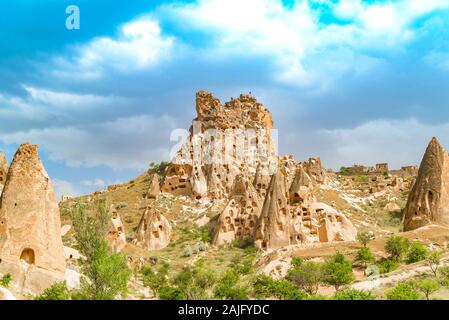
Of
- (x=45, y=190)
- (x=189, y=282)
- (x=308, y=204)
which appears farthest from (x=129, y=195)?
(x=45, y=190)

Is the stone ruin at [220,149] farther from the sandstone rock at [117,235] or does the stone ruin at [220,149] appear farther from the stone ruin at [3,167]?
the stone ruin at [3,167]

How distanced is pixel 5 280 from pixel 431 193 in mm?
32156

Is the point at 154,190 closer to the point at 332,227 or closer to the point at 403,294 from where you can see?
the point at 332,227

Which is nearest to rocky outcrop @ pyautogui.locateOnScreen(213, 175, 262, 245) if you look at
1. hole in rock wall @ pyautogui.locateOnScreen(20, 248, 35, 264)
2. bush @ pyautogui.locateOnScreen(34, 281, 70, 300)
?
hole in rock wall @ pyautogui.locateOnScreen(20, 248, 35, 264)

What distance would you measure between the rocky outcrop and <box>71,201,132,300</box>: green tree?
22.2m

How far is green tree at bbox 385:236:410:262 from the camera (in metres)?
37.7

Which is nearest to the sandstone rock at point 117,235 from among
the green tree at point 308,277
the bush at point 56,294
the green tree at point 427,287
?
the green tree at point 308,277

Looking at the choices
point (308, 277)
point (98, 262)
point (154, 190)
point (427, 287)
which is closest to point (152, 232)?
point (154, 190)

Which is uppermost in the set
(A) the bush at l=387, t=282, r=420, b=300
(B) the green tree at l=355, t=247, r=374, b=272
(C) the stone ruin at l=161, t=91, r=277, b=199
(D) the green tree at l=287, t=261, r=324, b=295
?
(C) the stone ruin at l=161, t=91, r=277, b=199

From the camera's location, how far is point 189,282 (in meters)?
34.5

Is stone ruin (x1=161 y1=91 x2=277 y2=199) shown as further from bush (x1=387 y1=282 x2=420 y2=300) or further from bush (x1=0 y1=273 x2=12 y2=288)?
bush (x1=0 y1=273 x2=12 y2=288)
